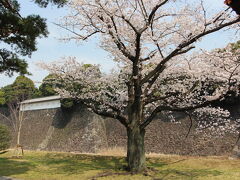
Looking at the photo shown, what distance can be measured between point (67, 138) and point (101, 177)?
501 inches

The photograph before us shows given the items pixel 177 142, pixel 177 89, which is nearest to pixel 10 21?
pixel 177 89

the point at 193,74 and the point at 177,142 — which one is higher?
the point at 193,74

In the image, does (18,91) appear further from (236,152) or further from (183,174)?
(183,174)

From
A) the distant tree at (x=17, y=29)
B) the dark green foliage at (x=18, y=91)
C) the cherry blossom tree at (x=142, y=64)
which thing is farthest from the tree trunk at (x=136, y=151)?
the dark green foliage at (x=18, y=91)

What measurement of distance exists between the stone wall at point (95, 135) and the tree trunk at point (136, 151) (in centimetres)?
554

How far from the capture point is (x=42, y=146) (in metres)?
20.5

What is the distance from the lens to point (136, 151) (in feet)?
26.1

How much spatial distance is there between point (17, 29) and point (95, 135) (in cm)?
1182

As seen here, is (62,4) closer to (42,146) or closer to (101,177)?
(101,177)

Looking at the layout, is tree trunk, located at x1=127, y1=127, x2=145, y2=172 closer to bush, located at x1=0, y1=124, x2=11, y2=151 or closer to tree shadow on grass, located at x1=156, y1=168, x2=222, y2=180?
tree shadow on grass, located at x1=156, y1=168, x2=222, y2=180

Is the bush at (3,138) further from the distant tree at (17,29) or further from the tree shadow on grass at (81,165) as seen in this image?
the distant tree at (17,29)

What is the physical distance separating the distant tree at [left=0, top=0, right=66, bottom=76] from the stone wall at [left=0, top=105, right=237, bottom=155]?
9.13 meters

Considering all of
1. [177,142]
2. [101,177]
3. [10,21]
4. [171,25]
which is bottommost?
[101,177]

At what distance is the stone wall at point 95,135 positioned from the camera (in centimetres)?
1258
